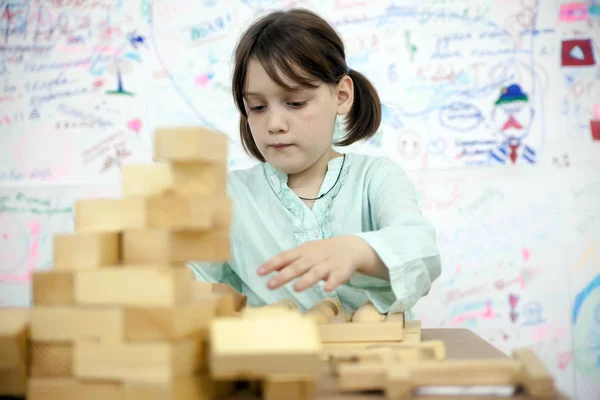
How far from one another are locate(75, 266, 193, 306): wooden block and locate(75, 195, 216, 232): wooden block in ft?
0.18

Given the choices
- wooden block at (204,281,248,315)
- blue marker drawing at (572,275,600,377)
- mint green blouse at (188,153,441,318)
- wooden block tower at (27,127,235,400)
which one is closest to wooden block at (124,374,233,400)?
wooden block tower at (27,127,235,400)

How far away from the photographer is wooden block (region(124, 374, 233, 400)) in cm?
60

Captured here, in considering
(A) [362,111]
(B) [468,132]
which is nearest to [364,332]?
(A) [362,111]

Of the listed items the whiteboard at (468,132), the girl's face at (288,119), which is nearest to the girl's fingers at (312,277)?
the girl's face at (288,119)

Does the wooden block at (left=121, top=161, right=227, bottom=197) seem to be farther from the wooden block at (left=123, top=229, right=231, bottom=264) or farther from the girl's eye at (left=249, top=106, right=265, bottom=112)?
the girl's eye at (left=249, top=106, right=265, bottom=112)

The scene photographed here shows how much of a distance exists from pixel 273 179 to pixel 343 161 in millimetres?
167

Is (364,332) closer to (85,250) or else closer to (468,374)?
(468,374)

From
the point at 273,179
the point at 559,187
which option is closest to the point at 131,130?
the point at 273,179

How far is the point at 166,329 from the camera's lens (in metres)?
0.61

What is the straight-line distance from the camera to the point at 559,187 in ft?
8.11

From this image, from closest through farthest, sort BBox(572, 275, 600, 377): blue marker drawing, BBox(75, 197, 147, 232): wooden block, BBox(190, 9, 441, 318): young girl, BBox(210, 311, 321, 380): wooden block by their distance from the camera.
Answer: BBox(210, 311, 321, 380): wooden block, BBox(75, 197, 147, 232): wooden block, BBox(190, 9, 441, 318): young girl, BBox(572, 275, 600, 377): blue marker drawing

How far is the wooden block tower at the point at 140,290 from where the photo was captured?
62cm

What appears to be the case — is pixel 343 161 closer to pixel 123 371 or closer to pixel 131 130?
pixel 123 371

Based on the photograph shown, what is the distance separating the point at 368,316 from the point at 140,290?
1.34ft
